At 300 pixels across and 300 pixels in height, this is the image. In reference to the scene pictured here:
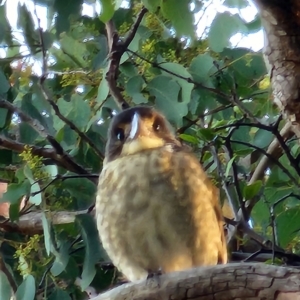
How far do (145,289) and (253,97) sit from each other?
0.79 m

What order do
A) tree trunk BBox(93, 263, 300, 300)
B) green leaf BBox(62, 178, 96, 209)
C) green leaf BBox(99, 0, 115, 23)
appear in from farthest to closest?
green leaf BBox(62, 178, 96, 209) < green leaf BBox(99, 0, 115, 23) < tree trunk BBox(93, 263, 300, 300)

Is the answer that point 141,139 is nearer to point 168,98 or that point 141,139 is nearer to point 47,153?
point 168,98

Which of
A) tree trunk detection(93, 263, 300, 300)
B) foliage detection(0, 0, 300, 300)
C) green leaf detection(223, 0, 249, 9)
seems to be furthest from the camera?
foliage detection(0, 0, 300, 300)

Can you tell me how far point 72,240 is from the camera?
196 cm

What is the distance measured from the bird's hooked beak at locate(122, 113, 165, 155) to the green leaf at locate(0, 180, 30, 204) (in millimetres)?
238

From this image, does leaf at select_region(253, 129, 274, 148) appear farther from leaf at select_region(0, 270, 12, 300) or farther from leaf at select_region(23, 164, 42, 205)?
leaf at select_region(0, 270, 12, 300)

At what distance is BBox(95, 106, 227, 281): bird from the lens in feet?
5.50

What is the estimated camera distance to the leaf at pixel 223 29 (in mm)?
1664

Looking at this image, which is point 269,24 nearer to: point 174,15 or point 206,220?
point 174,15

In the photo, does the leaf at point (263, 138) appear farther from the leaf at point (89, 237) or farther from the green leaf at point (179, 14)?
the green leaf at point (179, 14)

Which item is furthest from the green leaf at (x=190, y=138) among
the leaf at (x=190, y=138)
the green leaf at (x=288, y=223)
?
the green leaf at (x=288, y=223)

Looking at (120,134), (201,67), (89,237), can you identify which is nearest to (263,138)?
(201,67)

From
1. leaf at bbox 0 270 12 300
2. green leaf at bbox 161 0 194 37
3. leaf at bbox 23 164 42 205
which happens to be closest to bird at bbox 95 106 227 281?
leaf at bbox 23 164 42 205

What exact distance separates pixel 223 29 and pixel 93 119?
40 centimetres
